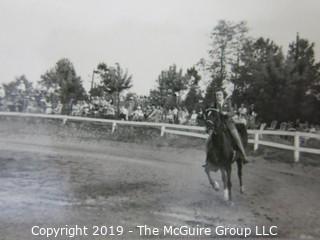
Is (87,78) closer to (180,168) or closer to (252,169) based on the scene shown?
(180,168)

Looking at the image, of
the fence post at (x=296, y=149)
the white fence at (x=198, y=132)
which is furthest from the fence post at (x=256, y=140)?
the fence post at (x=296, y=149)

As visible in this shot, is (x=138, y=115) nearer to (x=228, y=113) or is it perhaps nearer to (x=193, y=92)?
(x=193, y=92)

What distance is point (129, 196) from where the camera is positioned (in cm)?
343

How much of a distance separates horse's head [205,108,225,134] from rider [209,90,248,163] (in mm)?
39

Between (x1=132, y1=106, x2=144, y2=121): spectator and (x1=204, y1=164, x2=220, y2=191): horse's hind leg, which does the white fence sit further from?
(x1=204, y1=164, x2=220, y2=191): horse's hind leg

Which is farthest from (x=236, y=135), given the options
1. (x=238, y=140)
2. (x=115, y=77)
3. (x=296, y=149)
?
(x=296, y=149)

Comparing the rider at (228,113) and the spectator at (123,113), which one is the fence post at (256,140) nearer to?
the rider at (228,113)

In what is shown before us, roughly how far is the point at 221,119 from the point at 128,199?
1.06m

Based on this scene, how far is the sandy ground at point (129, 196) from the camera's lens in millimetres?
3080

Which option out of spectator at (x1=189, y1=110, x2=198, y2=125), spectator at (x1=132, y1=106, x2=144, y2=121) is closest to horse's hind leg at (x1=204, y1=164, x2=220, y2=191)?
spectator at (x1=189, y1=110, x2=198, y2=125)

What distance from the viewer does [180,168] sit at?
4449 millimetres

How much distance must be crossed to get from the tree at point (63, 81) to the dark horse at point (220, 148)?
1144 millimetres

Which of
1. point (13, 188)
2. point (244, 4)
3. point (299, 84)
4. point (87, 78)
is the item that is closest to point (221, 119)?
point (299, 84)

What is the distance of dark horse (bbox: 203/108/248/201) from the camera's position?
11.9ft
